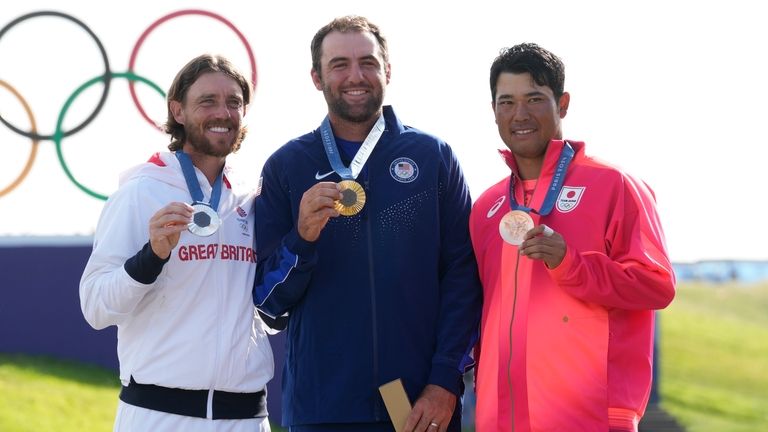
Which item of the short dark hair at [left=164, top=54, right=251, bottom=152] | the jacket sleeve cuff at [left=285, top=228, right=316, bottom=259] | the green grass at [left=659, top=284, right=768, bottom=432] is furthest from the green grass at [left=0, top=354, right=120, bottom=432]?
the jacket sleeve cuff at [left=285, top=228, right=316, bottom=259]

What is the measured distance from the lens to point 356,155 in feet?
15.1

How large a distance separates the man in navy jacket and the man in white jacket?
0.13m

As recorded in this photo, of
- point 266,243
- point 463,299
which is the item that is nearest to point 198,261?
point 266,243

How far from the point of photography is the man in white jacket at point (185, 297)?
4348mm

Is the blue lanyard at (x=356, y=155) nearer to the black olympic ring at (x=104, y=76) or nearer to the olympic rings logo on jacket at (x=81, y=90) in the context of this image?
the olympic rings logo on jacket at (x=81, y=90)

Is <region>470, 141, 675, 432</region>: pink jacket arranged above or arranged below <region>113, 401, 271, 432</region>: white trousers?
above

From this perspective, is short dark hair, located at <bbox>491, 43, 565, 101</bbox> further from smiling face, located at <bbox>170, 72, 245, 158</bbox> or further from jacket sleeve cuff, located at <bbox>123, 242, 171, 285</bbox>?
jacket sleeve cuff, located at <bbox>123, 242, 171, 285</bbox>

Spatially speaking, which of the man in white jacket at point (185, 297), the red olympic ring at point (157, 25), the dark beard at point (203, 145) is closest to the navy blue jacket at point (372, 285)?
the man in white jacket at point (185, 297)

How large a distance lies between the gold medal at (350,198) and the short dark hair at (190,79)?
0.68 m

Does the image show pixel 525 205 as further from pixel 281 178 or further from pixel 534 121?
pixel 281 178

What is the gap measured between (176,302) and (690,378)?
14.1 metres

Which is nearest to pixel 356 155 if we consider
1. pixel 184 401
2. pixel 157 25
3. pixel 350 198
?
pixel 350 198

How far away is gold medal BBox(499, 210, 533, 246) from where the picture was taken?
4.16 metres

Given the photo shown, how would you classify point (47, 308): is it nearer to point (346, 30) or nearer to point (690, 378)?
point (690, 378)
